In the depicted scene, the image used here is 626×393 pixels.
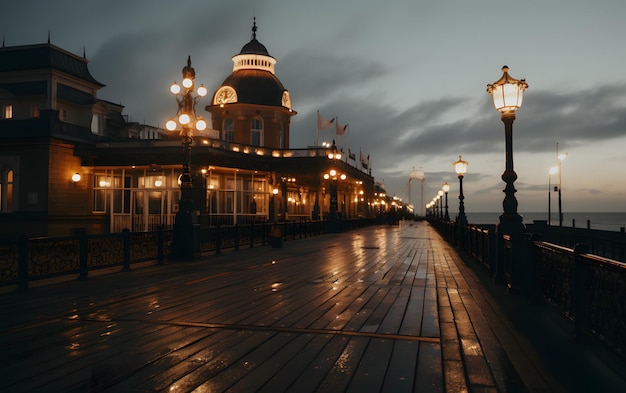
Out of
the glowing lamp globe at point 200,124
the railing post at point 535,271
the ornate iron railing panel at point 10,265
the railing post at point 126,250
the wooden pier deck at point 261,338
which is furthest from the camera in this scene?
the glowing lamp globe at point 200,124

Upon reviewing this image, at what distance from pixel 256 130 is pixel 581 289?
39.6 meters

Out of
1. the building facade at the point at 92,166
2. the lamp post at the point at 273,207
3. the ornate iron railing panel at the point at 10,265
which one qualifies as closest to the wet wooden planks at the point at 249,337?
the ornate iron railing panel at the point at 10,265

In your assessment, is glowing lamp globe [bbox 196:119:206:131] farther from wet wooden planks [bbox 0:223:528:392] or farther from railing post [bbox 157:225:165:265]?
wet wooden planks [bbox 0:223:528:392]


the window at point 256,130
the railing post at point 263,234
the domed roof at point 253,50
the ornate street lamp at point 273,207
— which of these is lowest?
the railing post at point 263,234

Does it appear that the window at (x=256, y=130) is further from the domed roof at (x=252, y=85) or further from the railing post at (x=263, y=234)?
the railing post at (x=263, y=234)

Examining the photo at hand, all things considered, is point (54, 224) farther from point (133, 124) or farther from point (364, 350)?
point (364, 350)

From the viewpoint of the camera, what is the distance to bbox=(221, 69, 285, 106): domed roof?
43.2m

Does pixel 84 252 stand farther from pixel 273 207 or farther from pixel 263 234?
pixel 273 207

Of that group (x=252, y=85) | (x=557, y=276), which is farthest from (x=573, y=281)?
(x=252, y=85)

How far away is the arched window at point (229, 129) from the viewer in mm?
43209

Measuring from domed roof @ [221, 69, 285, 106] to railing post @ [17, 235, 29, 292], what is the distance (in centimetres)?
3477

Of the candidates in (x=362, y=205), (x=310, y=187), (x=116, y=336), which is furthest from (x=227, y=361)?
(x=362, y=205)

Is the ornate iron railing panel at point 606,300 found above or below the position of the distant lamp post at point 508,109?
below

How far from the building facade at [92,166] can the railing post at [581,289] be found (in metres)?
25.5
